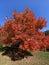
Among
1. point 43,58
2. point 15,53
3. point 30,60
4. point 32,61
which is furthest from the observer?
point 15,53

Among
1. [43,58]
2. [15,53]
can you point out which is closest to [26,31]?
[15,53]

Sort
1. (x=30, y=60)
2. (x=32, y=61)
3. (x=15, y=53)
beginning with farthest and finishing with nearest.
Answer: (x=15, y=53), (x=30, y=60), (x=32, y=61)

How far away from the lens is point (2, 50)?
4388 centimetres

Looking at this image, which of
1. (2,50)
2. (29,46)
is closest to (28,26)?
(29,46)

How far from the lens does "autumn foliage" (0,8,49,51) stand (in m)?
40.6

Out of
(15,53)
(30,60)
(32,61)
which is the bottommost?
(32,61)

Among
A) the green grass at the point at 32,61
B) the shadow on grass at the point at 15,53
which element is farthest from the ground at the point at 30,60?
the shadow on grass at the point at 15,53

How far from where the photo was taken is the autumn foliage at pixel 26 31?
40625 millimetres

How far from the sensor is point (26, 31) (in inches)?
1629

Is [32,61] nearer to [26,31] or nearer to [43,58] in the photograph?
[43,58]

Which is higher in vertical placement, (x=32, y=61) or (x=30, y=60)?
(x=30, y=60)

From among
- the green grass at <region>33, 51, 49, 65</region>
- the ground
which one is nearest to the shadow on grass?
the ground

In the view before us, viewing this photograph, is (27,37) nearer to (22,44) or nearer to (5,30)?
(22,44)

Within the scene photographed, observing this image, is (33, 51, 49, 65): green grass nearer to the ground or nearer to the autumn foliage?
the ground
